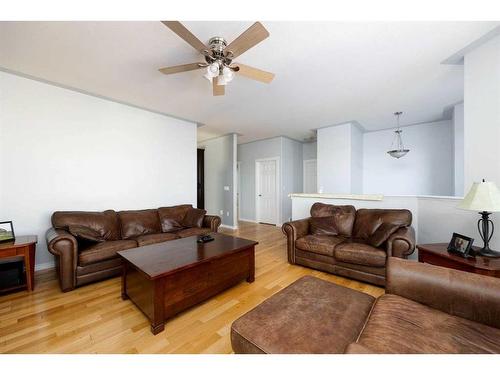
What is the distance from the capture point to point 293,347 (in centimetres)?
93

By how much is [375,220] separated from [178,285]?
253 centimetres

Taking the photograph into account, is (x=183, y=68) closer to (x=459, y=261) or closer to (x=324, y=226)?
(x=324, y=226)

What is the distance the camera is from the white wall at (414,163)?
4.47 m

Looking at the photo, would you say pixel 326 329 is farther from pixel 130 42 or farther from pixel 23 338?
pixel 130 42

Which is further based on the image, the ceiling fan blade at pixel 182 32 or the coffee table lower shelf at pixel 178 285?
the coffee table lower shelf at pixel 178 285

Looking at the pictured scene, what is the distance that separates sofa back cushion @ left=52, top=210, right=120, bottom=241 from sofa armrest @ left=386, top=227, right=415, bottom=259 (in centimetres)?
348

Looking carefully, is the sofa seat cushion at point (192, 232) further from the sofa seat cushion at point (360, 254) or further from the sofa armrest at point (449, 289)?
the sofa armrest at point (449, 289)

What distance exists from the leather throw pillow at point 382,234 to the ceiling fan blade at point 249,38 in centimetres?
235

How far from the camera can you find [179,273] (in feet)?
5.71

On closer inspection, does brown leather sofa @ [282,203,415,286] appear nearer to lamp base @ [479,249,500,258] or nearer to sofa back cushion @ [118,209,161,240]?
lamp base @ [479,249,500,258]

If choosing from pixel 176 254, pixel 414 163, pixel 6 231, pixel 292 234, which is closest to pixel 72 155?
pixel 6 231

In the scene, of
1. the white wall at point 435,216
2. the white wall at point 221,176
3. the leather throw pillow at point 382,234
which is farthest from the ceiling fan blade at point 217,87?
the white wall at point 221,176
